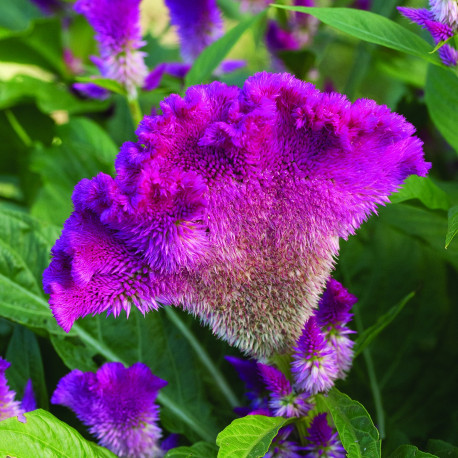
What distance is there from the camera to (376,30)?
2.16ft

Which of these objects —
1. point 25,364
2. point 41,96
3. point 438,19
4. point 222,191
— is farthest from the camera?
point 41,96

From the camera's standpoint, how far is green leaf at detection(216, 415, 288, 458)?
1.76ft

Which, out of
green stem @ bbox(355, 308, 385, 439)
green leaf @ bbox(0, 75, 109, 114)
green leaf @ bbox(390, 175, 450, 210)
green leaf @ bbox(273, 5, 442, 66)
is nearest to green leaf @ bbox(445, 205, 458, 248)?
green leaf @ bbox(390, 175, 450, 210)

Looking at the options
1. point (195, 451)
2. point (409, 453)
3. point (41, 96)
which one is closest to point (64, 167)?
point (41, 96)

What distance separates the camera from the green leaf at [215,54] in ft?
2.78

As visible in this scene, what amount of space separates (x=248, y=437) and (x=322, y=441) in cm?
10

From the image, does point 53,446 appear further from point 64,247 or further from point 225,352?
point 225,352

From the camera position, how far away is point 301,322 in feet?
2.00

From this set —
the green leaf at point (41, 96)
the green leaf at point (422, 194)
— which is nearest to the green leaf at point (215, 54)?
the green leaf at point (422, 194)

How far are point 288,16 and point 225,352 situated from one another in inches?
31.8

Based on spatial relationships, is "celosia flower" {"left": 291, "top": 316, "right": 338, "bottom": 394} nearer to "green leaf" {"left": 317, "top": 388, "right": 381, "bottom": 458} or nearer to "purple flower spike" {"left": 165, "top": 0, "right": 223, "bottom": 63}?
"green leaf" {"left": 317, "top": 388, "right": 381, "bottom": 458}

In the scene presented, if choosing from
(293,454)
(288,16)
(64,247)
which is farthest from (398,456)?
(288,16)

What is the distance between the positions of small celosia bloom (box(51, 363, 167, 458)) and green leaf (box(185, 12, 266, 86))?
0.42m

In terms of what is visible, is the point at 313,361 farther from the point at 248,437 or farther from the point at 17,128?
the point at 17,128
